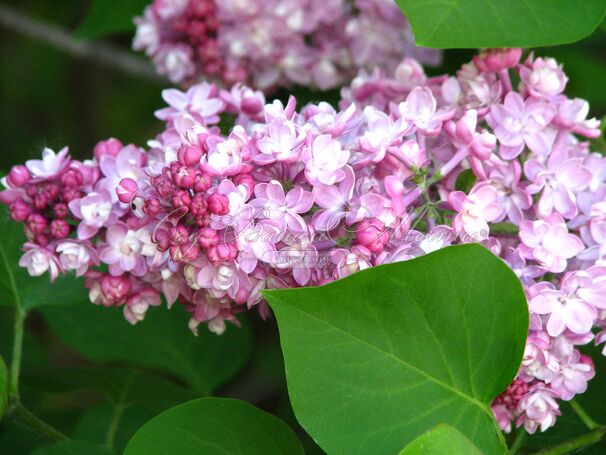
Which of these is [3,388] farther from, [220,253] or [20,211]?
[220,253]

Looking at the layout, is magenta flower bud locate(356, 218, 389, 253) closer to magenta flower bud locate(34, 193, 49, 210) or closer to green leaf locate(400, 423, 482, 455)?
green leaf locate(400, 423, 482, 455)

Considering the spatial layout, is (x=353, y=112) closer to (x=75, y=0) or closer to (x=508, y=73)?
(x=508, y=73)

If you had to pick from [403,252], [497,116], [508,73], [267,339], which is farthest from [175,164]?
[267,339]

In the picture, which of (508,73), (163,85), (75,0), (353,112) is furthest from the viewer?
(75,0)

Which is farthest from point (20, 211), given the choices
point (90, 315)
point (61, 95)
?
point (61, 95)

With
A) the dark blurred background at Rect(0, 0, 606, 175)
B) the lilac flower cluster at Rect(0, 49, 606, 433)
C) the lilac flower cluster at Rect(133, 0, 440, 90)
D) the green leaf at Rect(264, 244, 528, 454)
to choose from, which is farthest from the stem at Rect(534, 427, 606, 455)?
the dark blurred background at Rect(0, 0, 606, 175)

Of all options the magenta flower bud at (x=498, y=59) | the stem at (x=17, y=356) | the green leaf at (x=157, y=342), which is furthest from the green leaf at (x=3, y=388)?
the magenta flower bud at (x=498, y=59)
